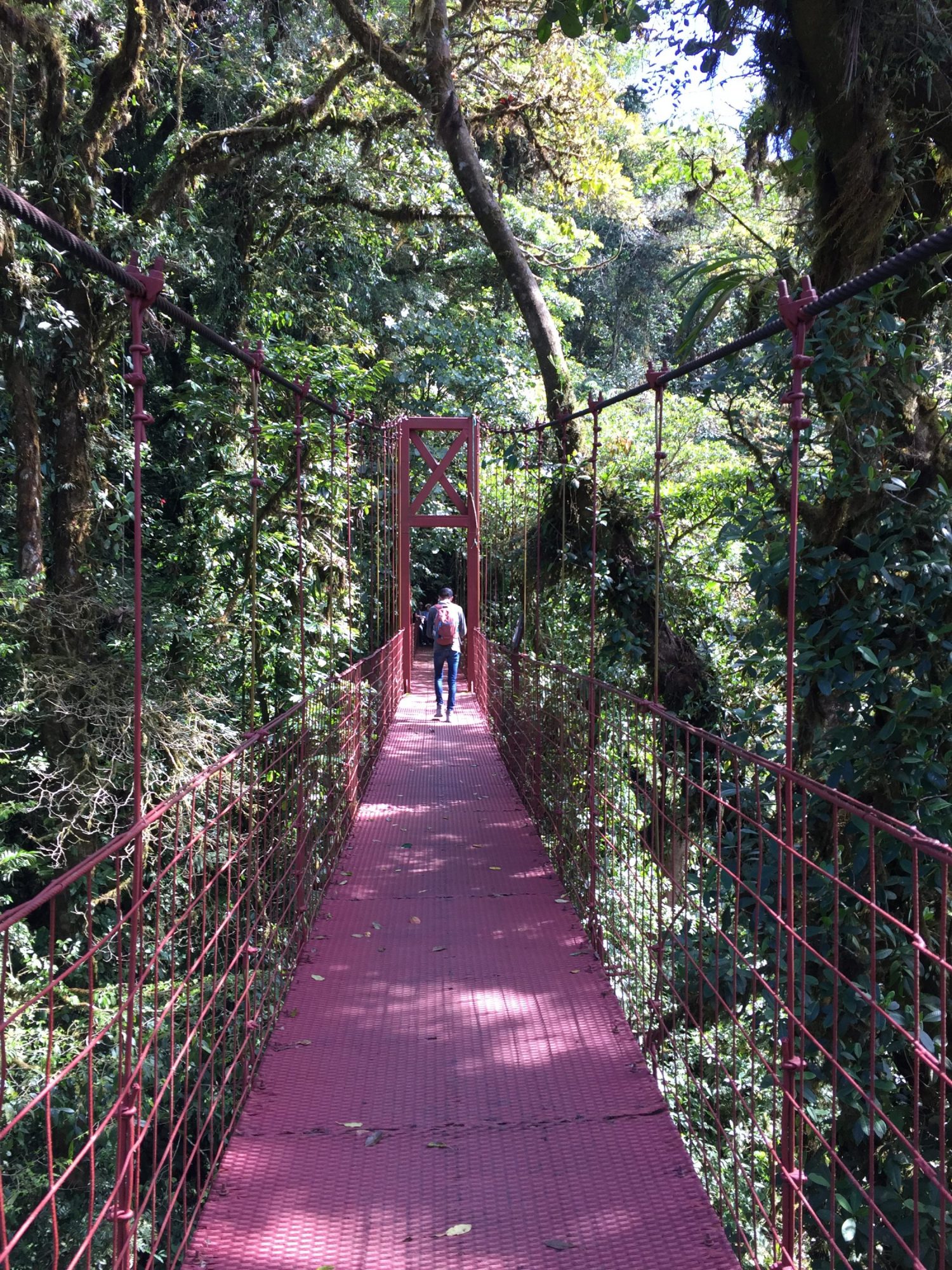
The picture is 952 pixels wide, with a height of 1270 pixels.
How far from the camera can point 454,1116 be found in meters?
2.53

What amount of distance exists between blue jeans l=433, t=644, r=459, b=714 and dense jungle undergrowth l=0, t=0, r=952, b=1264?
0.82 metres

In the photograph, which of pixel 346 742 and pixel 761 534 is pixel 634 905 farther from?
pixel 346 742

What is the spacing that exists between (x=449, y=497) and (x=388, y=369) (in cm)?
299

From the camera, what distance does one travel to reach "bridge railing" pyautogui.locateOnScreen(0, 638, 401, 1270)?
1641 mm

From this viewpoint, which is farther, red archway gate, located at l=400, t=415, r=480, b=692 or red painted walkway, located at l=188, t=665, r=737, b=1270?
red archway gate, located at l=400, t=415, r=480, b=692

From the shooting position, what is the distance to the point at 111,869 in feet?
22.8

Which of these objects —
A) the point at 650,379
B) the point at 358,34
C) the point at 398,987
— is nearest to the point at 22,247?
the point at 358,34

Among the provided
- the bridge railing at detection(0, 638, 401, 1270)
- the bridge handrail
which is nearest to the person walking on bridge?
the bridge railing at detection(0, 638, 401, 1270)

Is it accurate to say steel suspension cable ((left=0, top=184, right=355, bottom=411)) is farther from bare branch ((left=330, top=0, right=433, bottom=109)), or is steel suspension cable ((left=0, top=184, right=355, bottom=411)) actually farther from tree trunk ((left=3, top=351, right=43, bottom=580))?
bare branch ((left=330, top=0, right=433, bottom=109))

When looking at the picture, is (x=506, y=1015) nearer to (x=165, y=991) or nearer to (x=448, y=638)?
(x=165, y=991)

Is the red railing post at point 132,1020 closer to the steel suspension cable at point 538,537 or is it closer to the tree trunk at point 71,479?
the steel suspension cable at point 538,537

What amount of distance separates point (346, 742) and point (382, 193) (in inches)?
256

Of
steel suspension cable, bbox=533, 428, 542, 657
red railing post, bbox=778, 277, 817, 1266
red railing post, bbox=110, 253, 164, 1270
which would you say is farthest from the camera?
steel suspension cable, bbox=533, 428, 542, 657

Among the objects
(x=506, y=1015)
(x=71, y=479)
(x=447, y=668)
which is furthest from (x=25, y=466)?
(x=506, y=1015)
